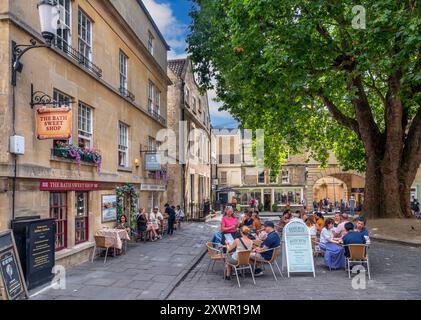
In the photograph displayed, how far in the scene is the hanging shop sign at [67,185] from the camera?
8934mm

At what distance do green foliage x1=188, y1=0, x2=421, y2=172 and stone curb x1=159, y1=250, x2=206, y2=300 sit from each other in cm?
639

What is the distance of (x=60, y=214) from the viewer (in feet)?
33.0

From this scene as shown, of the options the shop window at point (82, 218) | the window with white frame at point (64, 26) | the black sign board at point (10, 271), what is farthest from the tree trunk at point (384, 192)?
the black sign board at point (10, 271)

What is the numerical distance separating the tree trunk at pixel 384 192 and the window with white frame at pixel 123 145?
1106 cm

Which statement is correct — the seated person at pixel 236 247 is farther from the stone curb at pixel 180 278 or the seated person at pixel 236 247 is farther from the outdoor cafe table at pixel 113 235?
the outdoor cafe table at pixel 113 235

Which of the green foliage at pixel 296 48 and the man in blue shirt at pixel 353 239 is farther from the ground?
the green foliage at pixel 296 48

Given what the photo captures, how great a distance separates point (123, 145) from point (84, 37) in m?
4.78

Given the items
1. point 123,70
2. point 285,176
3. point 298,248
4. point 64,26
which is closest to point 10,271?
point 298,248

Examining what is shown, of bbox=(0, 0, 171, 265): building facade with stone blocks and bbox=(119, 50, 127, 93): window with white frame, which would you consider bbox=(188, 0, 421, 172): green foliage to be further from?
bbox=(119, 50, 127, 93): window with white frame

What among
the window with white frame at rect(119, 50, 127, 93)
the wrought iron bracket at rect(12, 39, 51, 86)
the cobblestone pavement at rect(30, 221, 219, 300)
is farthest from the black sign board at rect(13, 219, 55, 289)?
the window with white frame at rect(119, 50, 127, 93)

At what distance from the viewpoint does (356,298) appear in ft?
23.4

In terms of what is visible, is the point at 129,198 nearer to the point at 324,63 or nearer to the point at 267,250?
the point at 267,250
